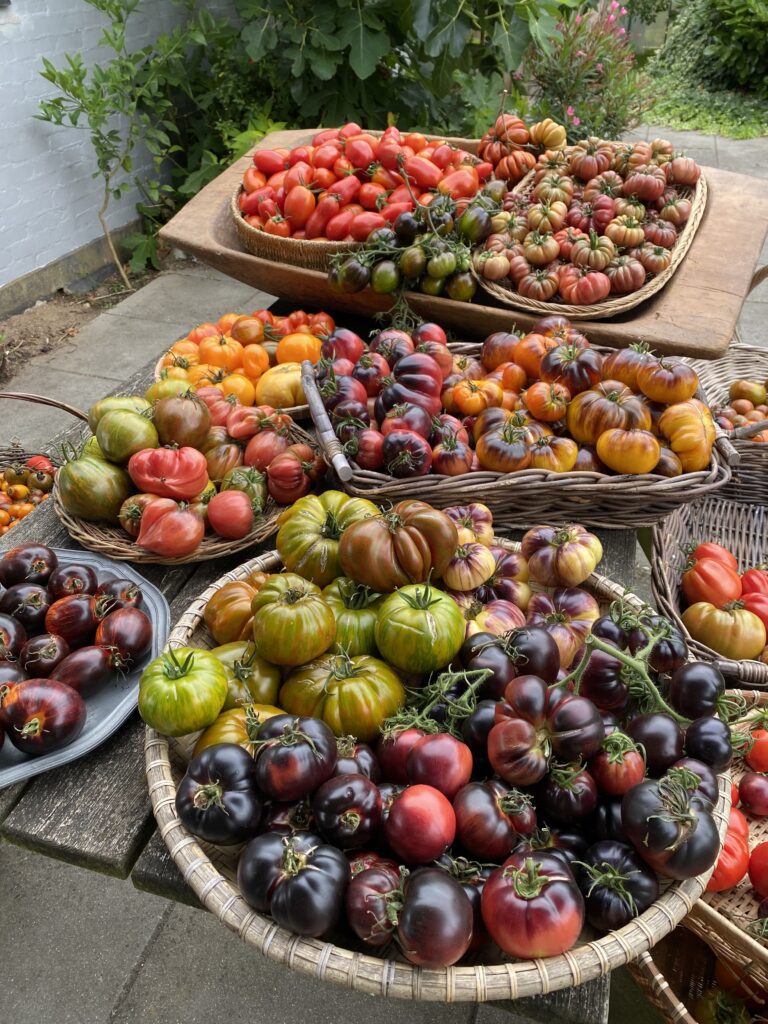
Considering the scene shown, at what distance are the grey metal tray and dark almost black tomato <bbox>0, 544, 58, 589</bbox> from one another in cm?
8

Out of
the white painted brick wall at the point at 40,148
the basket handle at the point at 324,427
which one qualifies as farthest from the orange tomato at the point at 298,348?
the white painted brick wall at the point at 40,148

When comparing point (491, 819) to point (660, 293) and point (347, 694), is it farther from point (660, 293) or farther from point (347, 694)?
point (660, 293)

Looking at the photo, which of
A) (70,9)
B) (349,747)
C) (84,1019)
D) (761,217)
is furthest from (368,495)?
(70,9)

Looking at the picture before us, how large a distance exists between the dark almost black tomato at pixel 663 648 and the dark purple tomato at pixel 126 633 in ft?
3.70

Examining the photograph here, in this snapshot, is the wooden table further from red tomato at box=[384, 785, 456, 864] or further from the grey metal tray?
red tomato at box=[384, 785, 456, 864]

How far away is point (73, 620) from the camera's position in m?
1.81

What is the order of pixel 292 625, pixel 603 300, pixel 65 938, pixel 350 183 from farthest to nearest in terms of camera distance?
pixel 350 183, pixel 603 300, pixel 65 938, pixel 292 625

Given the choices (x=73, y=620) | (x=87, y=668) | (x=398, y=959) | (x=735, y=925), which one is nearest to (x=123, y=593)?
(x=73, y=620)

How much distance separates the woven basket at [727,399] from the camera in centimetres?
282

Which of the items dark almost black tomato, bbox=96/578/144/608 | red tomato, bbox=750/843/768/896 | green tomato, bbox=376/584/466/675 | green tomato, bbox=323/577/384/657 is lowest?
red tomato, bbox=750/843/768/896

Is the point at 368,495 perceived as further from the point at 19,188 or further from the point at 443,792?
the point at 19,188

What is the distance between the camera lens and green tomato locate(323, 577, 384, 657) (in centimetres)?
159

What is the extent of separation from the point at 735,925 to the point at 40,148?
234 inches

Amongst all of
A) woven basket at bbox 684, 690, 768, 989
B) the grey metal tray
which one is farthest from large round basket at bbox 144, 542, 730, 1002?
woven basket at bbox 684, 690, 768, 989
